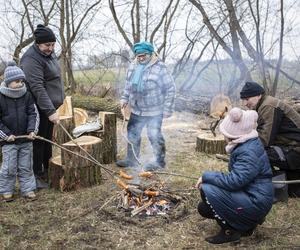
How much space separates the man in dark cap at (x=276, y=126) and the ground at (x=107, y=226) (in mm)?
533

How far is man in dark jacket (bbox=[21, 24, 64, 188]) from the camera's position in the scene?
15.7 ft

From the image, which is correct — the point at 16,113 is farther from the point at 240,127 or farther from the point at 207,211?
the point at 240,127

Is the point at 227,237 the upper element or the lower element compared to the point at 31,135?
lower

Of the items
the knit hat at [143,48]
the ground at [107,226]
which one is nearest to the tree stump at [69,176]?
the ground at [107,226]

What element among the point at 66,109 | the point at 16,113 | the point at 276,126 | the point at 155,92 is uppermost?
the point at 155,92

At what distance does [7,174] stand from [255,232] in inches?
113

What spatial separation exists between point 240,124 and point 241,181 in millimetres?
482

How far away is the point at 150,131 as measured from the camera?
5949mm

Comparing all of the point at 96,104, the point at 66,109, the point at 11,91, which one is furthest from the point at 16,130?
the point at 96,104

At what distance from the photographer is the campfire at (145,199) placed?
165 inches

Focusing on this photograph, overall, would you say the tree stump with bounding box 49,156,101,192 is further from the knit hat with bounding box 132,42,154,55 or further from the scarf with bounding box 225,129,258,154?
the scarf with bounding box 225,129,258,154

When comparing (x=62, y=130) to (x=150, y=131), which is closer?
(x=150, y=131)

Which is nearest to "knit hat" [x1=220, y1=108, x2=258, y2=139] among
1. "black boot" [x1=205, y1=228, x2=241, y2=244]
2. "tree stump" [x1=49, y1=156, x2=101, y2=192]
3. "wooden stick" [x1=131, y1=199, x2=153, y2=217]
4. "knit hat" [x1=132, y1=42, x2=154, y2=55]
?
"black boot" [x1=205, y1=228, x2=241, y2=244]

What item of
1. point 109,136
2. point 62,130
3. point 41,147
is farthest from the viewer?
point 62,130
